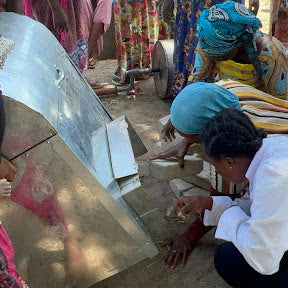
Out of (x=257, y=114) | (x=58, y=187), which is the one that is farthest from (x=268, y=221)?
(x=58, y=187)

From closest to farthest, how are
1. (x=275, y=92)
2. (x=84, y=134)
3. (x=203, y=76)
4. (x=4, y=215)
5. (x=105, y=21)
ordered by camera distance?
1. (x=4, y=215)
2. (x=84, y=134)
3. (x=275, y=92)
4. (x=203, y=76)
5. (x=105, y=21)

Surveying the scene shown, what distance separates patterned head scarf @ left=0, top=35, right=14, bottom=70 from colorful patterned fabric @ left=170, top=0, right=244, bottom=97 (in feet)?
7.83

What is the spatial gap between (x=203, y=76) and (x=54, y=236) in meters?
1.60

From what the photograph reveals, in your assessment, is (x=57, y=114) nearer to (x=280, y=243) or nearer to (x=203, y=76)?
(x=280, y=243)

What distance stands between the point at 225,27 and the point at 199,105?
774 millimetres

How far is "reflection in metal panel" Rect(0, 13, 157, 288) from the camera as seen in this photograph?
1.79 metres

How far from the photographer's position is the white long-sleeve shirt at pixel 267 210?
1.55 m

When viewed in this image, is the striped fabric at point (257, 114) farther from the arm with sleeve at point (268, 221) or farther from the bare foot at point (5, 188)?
the bare foot at point (5, 188)

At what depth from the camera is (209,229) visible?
271cm

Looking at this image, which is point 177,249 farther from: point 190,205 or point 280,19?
point 280,19

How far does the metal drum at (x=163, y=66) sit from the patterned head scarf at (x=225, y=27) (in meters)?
2.01

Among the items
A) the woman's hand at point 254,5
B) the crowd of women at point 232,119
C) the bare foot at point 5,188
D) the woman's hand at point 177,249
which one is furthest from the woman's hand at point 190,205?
the woman's hand at point 254,5

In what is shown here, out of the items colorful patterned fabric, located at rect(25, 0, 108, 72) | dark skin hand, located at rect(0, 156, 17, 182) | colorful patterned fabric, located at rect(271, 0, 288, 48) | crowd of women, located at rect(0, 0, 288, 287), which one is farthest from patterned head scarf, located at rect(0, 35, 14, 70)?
colorful patterned fabric, located at rect(271, 0, 288, 48)

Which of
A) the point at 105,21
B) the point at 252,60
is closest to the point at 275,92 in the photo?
the point at 252,60
